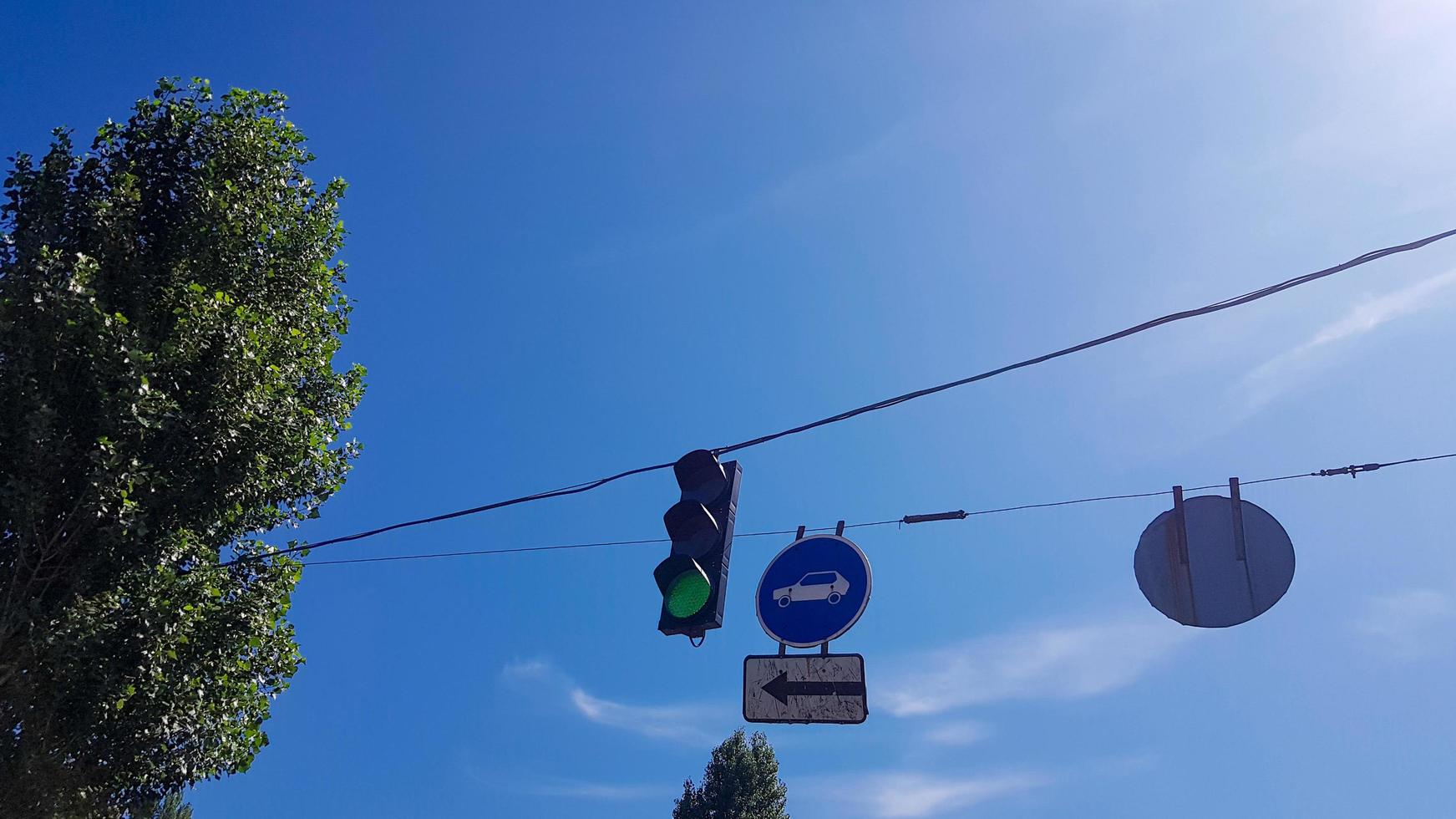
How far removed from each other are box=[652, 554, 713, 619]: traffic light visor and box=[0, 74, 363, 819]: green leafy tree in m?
6.94

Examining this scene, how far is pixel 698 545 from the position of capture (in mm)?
6059

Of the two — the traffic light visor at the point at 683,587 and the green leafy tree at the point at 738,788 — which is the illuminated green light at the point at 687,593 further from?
the green leafy tree at the point at 738,788

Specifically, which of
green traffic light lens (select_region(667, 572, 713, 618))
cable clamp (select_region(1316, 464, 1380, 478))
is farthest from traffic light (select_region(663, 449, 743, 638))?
cable clamp (select_region(1316, 464, 1380, 478))

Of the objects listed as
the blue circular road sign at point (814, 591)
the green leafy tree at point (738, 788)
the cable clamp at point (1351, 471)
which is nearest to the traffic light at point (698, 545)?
the blue circular road sign at point (814, 591)

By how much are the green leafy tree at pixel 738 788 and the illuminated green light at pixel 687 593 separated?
38399 millimetres

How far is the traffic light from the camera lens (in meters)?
5.77

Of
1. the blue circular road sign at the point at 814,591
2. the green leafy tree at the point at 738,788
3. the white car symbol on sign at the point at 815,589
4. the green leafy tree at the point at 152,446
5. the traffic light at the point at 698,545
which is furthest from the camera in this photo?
the green leafy tree at the point at 738,788

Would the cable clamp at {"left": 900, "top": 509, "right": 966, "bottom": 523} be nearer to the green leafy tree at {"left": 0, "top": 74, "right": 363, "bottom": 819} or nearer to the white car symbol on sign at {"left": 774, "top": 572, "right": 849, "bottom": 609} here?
the white car symbol on sign at {"left": 774, "top": 572, "right": 849, "bottom": 609}

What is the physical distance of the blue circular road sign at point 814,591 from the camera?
250 inches

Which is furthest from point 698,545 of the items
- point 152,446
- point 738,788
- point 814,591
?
point 738,788

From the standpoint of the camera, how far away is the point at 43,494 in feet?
32.2

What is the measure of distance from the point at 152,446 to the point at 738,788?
35.6 meters

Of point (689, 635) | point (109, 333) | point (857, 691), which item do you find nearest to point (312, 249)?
point (109, 333)

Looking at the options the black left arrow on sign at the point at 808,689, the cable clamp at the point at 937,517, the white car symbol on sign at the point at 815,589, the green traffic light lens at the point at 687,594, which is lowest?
the black left arrow on sign at the point at 808,689
